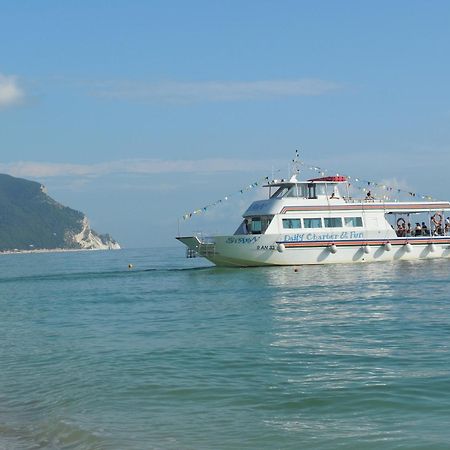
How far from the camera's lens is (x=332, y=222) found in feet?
142

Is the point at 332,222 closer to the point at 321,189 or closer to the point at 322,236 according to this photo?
the point at 322,236

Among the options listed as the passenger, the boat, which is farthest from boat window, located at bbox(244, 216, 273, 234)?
the passenger

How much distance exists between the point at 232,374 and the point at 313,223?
2957cm

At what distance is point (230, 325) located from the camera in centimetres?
2073

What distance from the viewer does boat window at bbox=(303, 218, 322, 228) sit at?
140ft

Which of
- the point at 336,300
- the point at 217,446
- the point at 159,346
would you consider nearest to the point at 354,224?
the point at 336,300

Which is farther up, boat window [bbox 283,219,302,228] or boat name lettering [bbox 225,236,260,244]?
boat window [bbox 283,219,302,228]

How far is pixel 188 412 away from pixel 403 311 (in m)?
12.5

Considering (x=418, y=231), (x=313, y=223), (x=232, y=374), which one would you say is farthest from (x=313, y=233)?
(x=232, y=374)

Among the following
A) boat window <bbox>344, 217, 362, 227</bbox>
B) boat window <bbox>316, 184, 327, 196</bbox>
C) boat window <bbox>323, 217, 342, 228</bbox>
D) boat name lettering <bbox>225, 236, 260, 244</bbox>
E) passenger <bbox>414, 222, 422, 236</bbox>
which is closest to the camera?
boat name lettering <bbox>225, 236, 260, 244</bbox>

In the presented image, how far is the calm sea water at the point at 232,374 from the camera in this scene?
1024cm

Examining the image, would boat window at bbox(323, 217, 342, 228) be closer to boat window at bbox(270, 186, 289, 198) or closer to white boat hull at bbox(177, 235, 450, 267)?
white boat hull at bbox(177, 235, 450, 267)

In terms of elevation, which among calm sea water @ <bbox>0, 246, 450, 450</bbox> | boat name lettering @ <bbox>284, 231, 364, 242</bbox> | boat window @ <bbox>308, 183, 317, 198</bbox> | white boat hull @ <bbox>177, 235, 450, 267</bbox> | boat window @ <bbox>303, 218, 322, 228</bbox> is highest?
boat window @ <bbox>308, 183, 317, 198</bbox>

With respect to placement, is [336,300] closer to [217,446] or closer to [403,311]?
[403,311]
